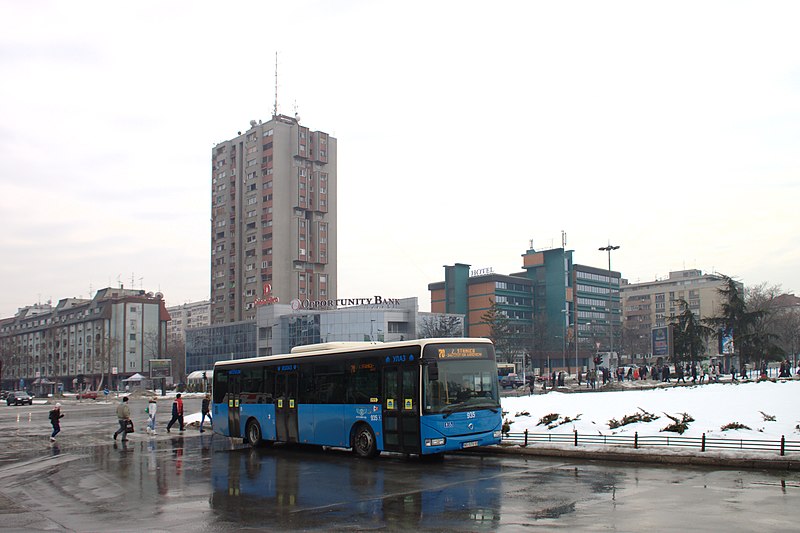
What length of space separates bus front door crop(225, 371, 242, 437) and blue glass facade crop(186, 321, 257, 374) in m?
83.6

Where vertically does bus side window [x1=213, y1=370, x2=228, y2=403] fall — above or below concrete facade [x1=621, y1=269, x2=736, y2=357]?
below

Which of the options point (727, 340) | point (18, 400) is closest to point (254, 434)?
point (727, 340)

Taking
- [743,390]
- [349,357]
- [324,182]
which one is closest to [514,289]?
[324,182]

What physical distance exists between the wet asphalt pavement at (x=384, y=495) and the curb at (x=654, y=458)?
0.51 m

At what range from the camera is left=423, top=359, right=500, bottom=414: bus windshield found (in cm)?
1714

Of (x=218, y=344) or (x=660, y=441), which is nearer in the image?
(x=660, y=441)

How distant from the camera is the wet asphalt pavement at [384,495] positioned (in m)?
10.3

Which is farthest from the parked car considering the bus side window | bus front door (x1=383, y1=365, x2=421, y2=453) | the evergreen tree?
bus front door (x1=383, y1=365, x2=421, y2=453)

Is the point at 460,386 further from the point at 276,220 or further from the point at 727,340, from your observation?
the point at 276,220

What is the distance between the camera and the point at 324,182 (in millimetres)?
122750

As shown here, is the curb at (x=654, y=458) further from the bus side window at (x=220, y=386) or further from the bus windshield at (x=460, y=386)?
the bus side window at (x=220, y=386)

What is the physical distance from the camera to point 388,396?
17938mm

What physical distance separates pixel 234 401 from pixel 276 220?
94.5 meters

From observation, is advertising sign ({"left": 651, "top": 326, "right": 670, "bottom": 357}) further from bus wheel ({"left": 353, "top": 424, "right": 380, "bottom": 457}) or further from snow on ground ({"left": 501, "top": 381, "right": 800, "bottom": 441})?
bus wheel ({"left": 353, "top": 424, "right": 380, "bottom": 457})
